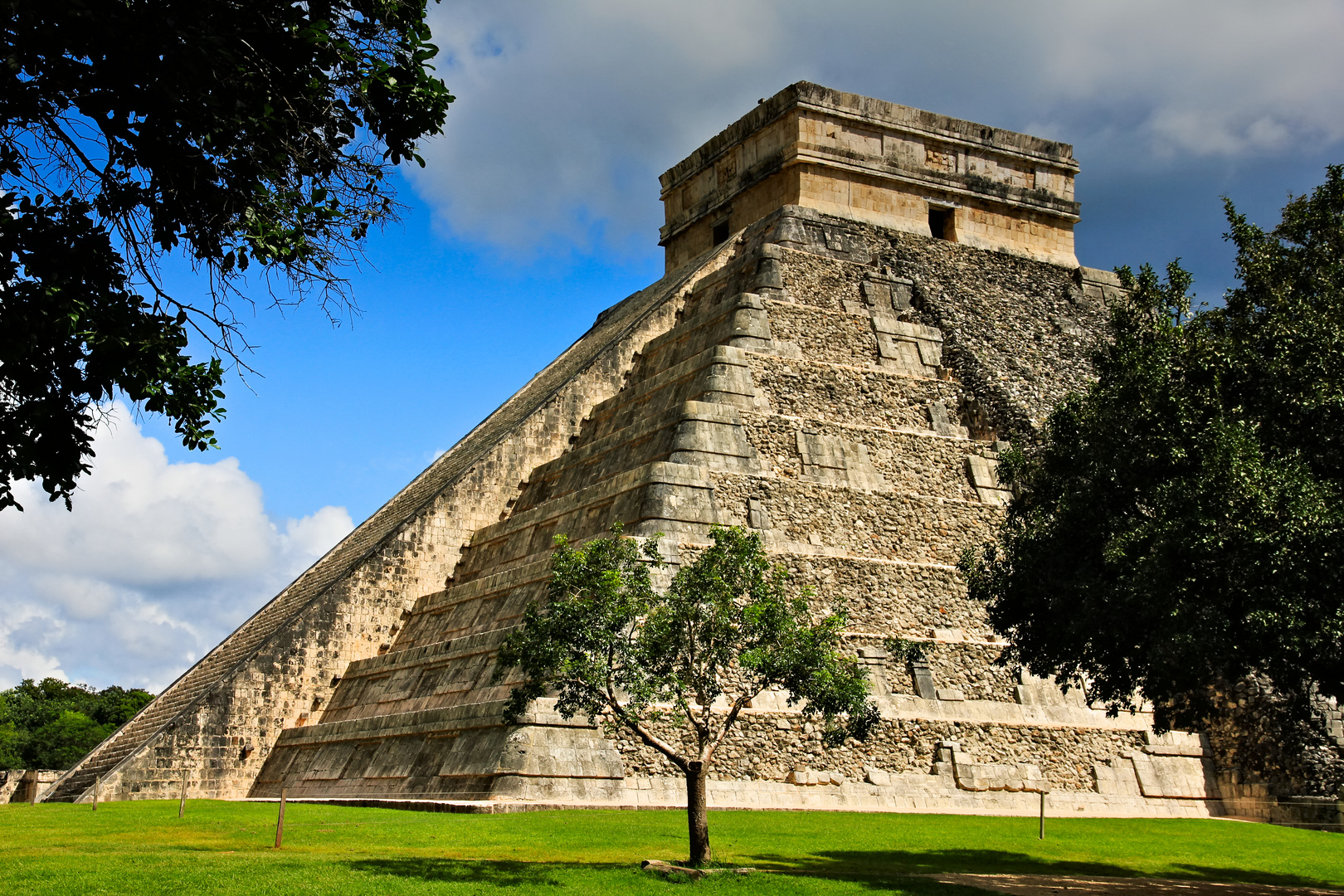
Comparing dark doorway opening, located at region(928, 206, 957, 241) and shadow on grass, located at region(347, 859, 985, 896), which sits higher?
dark doorway opening, located at region(928, 206, 957, 241)

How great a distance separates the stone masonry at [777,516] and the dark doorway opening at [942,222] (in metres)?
0.06

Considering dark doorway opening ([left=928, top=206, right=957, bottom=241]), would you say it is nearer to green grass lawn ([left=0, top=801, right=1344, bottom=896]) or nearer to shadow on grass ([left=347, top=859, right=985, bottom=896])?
green grass lawn ([left=0, top=801, right=1344, bottom=896])

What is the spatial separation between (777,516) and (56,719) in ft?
137

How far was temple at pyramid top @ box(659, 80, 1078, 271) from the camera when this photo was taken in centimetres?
2702

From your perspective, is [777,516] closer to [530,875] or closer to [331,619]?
[331,619]

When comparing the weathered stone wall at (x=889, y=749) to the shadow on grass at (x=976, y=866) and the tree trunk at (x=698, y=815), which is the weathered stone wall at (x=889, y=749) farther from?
the tree trunk at (x=698, y=815)

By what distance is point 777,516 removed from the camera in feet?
62.8

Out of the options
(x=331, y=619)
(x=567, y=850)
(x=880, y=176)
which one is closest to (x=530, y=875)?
(x=567, y=850)

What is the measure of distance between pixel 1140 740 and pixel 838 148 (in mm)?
13843

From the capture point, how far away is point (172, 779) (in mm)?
19344

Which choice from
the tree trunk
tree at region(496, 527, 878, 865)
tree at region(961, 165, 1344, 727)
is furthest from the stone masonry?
the tree trunk

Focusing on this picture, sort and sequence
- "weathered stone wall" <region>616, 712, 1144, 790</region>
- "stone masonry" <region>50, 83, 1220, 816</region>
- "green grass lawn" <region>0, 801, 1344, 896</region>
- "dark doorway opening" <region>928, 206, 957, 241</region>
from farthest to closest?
"dark doorway opening" <region>928, 206, 957, 241</region>
"stone masonry" <region>50, 83, 1220, 816</region>
"weathered stone wall" <region>616, 712, 1144, 790</region>
"green grass lawn" <region>0, 801, 1344, 896</region>

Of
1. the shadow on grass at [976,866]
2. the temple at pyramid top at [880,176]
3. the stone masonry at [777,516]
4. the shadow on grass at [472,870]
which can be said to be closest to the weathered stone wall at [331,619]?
the stone masonry at [777,516]

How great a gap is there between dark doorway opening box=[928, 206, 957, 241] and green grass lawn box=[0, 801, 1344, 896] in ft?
47.6
